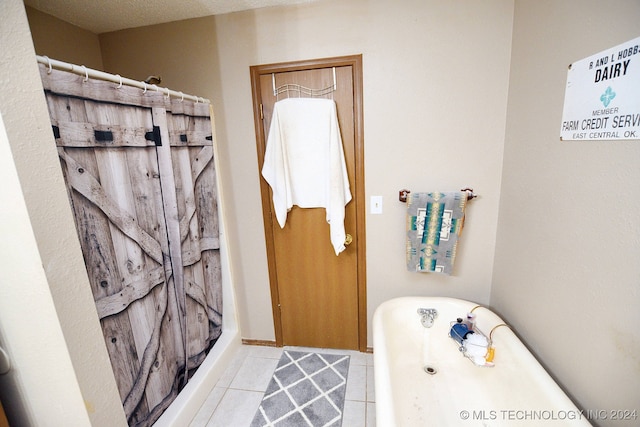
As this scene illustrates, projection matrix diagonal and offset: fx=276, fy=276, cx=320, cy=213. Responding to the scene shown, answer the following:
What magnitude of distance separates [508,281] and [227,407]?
1.88 meters

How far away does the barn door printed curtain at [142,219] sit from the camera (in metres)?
1.11

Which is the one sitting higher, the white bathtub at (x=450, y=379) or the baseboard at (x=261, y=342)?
the white bathtub at (x=450, y=379)

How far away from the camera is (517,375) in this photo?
127 centimetres

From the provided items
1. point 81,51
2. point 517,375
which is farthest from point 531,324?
point 81,51

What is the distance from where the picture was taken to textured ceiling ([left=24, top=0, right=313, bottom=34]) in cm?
156

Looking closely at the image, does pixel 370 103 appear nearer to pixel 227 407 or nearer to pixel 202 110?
pixel 202 110

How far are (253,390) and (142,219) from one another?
52.1 inches

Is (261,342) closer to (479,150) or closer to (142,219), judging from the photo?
(142,219)

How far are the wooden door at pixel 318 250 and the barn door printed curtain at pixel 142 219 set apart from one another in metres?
0.44

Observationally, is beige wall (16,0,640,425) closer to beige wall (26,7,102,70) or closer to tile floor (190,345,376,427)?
beige wall (26,7,102,70)

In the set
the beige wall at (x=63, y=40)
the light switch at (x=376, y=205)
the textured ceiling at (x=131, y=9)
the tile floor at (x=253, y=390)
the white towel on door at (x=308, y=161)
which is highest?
the textured ceiling at (x=131, y=9)

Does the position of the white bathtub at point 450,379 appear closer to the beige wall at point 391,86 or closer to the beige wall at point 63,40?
the beige wall at point 391,86

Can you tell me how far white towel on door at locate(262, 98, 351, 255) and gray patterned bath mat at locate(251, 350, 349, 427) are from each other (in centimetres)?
87

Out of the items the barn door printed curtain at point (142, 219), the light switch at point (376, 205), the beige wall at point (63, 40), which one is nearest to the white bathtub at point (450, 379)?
the light switch at point (376, 205)
